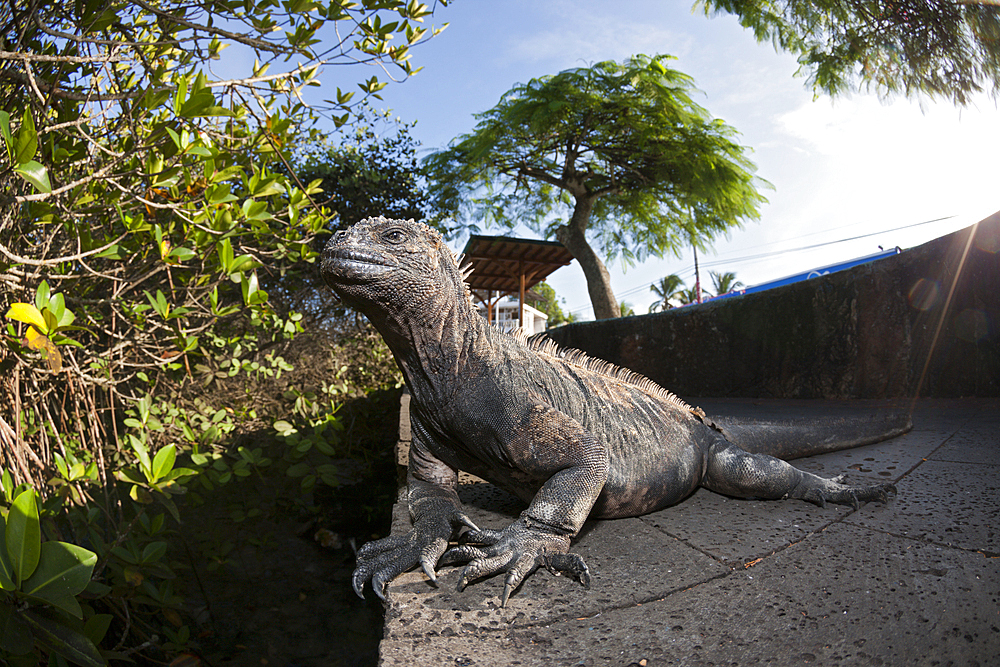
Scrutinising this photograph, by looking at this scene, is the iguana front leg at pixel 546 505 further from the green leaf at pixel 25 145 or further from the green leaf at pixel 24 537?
the green leaf at pixel 25 145

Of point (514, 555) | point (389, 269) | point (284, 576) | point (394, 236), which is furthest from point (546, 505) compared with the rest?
point (284, 576)

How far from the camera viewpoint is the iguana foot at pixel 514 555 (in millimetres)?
1707

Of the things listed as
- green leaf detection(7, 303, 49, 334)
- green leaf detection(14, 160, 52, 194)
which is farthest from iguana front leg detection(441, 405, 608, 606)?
green leaf detection(14, 160, 52, 194)

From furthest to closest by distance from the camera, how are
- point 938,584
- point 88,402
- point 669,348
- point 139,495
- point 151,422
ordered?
point 669,348 → point 151,422 → point 88,402 → point 139,495 → point 938,584

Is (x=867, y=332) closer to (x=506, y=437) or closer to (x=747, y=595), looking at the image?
(x=747, y=595)

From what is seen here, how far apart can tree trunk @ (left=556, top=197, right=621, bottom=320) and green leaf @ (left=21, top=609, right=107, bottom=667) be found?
13.0m

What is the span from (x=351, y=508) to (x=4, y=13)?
151 inches

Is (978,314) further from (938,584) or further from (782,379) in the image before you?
(938,584)

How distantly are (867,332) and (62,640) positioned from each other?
17.4ft

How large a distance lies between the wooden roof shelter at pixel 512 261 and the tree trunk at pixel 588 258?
378mm

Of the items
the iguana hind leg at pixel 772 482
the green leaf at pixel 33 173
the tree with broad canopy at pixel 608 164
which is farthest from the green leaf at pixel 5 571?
the tree with broad canopy at pixel 608 164

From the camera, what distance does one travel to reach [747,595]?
64.2 inches

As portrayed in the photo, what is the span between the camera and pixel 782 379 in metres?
5.26

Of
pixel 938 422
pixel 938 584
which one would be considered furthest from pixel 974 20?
pixel 938 584
